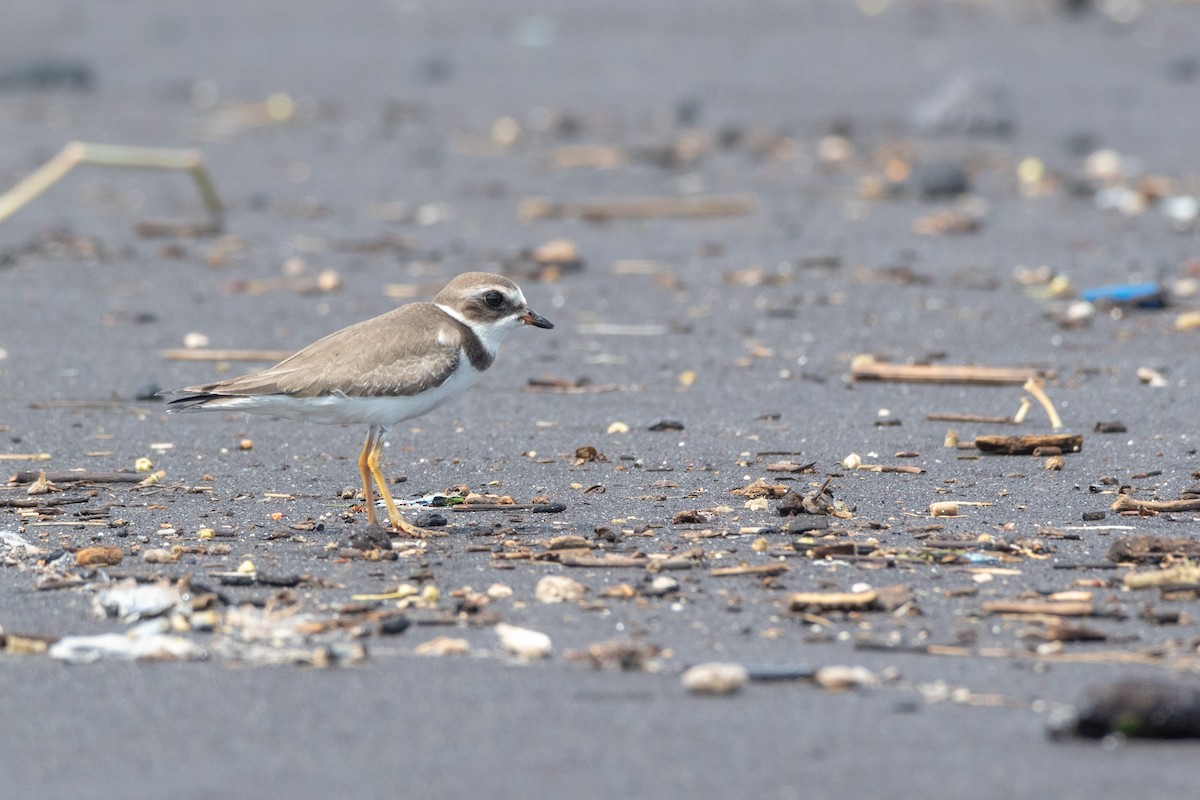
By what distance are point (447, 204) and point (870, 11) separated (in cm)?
1028

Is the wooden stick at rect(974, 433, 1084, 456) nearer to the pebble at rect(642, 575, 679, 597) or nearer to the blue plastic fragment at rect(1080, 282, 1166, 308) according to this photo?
the pebble at rect(642, 575, 679, 597)

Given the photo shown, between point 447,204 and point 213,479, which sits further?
point 447,204

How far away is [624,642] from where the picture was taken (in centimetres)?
468

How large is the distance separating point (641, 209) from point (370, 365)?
24.0ft

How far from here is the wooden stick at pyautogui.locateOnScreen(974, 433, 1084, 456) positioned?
691 cm

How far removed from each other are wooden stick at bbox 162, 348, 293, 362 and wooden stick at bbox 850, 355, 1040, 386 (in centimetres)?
308

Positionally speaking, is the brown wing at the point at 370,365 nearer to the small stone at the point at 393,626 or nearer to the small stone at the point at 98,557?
the small stone at the point at 98,557

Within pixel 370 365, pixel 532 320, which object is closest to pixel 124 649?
pixel 370 365

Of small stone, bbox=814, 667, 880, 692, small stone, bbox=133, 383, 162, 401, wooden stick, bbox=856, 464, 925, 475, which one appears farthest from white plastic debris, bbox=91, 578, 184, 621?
small stone, bbox=133, 383, 162, 401

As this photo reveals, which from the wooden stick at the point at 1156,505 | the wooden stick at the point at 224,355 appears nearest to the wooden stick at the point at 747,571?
the wooden stick at the point at 1156,505

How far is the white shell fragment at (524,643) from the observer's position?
4.59m

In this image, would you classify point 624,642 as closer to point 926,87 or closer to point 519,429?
point 519,429

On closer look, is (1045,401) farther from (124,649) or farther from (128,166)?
(128,166)

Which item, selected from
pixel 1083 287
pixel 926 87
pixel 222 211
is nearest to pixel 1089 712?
pixel 1083 287
